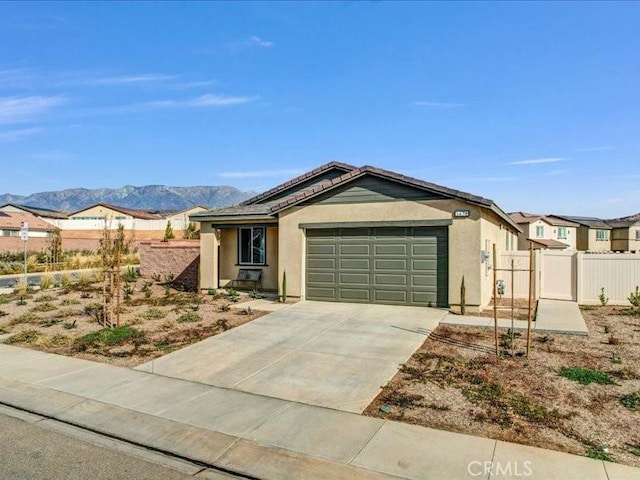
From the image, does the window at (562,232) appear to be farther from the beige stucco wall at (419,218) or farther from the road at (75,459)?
the road at (75,459)

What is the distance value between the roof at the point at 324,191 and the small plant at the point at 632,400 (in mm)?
6679

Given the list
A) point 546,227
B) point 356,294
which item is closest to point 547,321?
point 356,294

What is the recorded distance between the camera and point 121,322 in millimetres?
11938

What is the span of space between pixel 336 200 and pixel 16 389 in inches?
381

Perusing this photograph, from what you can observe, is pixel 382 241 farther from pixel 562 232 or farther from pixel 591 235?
pixel 591 235

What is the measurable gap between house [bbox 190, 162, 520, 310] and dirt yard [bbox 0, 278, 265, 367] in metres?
2.67

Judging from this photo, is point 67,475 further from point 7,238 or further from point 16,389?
point 7,238

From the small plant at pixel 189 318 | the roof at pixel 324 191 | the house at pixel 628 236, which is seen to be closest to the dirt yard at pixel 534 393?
the roof at pixel 324 191

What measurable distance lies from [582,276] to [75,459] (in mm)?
15100

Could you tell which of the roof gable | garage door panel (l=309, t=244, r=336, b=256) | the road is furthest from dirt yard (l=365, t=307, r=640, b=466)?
the roof gable

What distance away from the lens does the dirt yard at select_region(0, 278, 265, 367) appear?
962 centimetres

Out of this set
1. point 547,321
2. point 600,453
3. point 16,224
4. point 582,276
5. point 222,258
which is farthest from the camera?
point 16,224

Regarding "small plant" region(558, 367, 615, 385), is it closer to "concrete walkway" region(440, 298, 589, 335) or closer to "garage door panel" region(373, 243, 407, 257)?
"concrete walkway" region(440, 298, 589, 335)

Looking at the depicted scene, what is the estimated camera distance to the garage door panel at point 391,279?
13.5 meters
